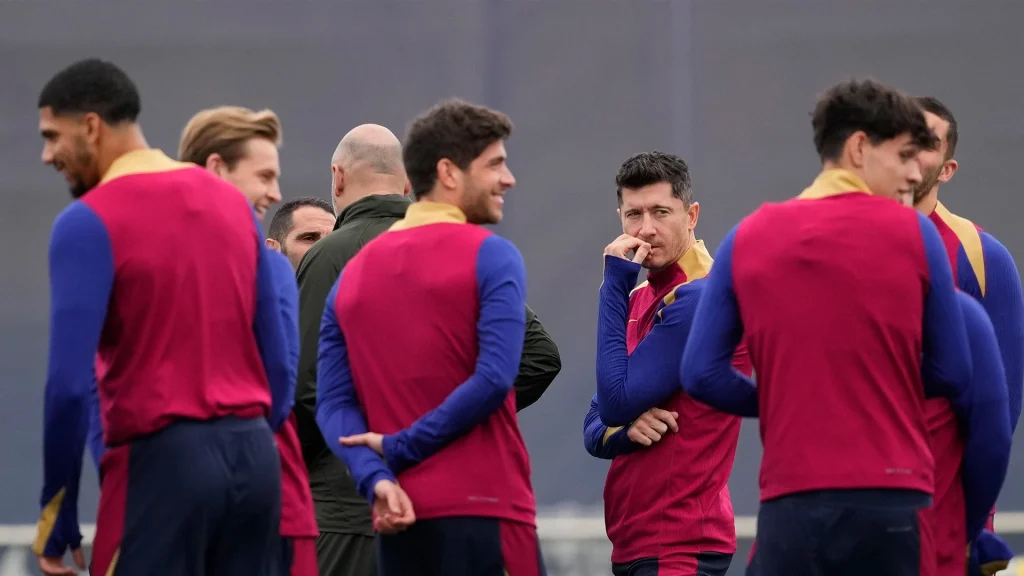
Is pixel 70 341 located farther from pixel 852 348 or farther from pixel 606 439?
pixel 606 439

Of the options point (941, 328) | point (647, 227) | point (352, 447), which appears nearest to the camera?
point (941, 328)

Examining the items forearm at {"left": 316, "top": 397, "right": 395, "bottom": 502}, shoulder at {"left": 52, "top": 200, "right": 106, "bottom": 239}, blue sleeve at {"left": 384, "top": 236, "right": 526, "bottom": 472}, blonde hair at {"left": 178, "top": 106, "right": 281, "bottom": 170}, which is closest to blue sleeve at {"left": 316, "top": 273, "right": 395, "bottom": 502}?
forearm at {"left": 316, "top": 397, "right": 395, "bottom": 502}

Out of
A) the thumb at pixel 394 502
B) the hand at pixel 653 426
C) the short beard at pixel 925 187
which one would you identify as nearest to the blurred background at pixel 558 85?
the hand at pixel 653 426

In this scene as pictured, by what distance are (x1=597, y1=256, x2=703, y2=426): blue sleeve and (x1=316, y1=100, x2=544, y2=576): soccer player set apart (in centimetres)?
66

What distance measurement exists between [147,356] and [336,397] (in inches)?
18.5

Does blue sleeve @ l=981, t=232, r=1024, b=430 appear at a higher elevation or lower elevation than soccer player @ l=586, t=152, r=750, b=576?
higher

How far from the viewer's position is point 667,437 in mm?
3508

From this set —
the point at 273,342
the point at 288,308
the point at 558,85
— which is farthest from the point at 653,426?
the point at 558,85

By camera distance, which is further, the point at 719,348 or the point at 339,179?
the point at 339,179

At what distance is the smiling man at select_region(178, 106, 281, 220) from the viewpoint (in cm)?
298

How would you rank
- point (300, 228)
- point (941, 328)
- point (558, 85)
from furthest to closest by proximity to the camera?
point (558, 85)
point (300, 228)
point (941, 328)

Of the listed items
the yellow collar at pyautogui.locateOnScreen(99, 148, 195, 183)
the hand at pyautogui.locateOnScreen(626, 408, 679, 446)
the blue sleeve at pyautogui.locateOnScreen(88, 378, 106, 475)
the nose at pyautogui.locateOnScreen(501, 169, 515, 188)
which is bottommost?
the hand at pyautogui.locateOnScreen(626, 408, 679, 446)

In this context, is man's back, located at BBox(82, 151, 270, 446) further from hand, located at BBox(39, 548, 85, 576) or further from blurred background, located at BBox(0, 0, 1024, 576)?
blurred background, located at BBox(0, 0, 1024, 576)

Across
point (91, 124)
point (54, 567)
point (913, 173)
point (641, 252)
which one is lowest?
point (54, 567)
